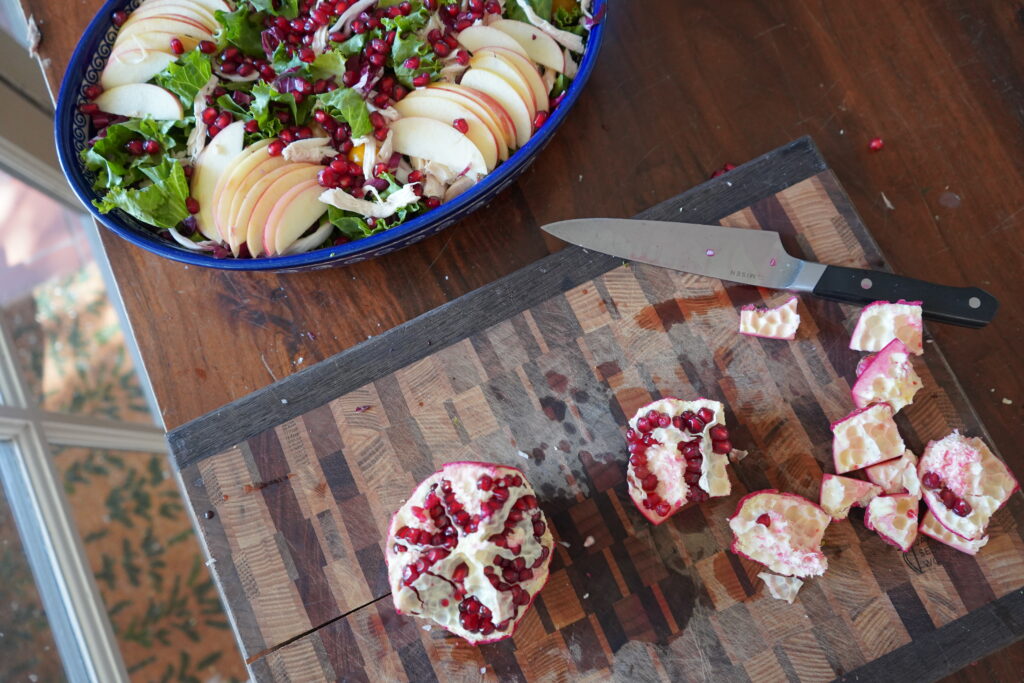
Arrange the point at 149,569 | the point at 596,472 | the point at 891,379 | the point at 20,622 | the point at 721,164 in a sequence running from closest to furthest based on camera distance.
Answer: the point at 891,379, the point at 596,472, the point at 721,164, the point at 20,622, the point at 149,569

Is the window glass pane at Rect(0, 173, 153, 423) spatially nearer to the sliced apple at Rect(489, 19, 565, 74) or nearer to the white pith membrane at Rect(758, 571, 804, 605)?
the sliced apple at Rect(489, 19, 565, 74)

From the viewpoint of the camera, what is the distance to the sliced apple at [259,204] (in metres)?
1.75

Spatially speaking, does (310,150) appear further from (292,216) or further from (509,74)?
(509,74)

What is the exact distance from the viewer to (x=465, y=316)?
6.06 feet

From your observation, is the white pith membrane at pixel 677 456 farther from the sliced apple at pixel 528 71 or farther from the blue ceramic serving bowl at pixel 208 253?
the sliced apple at pixel 528 71

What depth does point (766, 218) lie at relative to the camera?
185 cm

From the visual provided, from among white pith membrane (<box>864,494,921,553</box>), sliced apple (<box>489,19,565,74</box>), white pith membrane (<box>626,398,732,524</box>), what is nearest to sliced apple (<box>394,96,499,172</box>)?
sliced apple (<box>489,19,565,74</box>)

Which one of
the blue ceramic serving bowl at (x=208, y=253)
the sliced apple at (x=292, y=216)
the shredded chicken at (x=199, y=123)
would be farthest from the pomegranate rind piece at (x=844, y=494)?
the shredded chicken at (x=199, y=123)

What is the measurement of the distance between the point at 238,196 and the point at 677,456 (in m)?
1.24

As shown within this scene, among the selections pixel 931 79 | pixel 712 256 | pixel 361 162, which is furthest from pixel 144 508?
pixel 931 79

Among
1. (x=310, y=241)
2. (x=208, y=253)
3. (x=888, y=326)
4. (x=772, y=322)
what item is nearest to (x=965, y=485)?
(x=888, y=326)

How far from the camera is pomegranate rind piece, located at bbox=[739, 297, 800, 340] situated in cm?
179

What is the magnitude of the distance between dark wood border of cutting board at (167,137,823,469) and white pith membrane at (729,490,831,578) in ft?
2.29

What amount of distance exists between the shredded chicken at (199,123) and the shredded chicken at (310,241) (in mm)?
348
